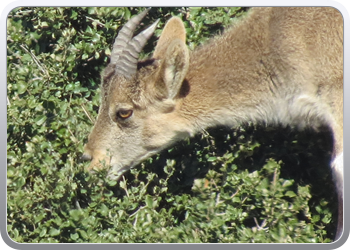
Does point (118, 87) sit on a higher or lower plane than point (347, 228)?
higher

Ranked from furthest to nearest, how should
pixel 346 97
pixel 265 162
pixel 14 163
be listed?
pixel 265 162, pixel 14 163, pixel 346 97

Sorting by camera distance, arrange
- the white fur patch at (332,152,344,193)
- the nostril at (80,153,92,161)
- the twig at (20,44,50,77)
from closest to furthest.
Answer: the white fur patch at (332,152,344,193)
the nostril at (80,153,92,161)
the twig at (20,44,50,77)

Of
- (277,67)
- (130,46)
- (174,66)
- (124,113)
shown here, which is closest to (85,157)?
(124,113)

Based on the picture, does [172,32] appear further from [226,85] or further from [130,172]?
[130,172]

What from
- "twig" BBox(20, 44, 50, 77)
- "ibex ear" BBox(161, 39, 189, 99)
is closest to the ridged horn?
"ibex ear" BBox(161, 39, 189, 99)

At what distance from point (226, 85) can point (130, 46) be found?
97 centimetres

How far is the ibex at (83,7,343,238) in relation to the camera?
7172 millimetres

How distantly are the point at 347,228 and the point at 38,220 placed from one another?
277 centimetres

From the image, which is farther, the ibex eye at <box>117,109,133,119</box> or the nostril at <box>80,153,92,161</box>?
the nostril at <box>80,153,92,161</box>

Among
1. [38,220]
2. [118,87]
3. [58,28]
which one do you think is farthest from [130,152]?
[58,28]

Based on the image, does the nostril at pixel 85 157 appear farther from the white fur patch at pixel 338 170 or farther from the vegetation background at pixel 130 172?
the white fur patch at pixel 338 170

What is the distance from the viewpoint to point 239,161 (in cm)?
814

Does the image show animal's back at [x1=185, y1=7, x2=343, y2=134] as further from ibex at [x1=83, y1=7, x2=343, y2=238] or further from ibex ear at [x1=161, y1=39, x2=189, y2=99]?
ibex ear at [x1=161, y1=39, x2=189, y2=99]

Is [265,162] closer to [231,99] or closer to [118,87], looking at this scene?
[231,99]
